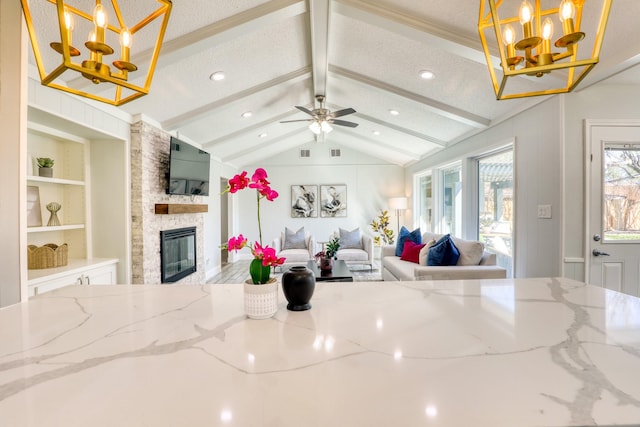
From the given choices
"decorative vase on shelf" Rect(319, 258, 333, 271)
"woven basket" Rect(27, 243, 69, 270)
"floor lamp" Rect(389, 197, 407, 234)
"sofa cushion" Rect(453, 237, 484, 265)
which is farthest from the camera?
"floor lamp" Rect(389, 197, 407, 234)

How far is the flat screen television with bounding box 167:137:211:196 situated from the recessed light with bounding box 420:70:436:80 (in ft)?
10.2

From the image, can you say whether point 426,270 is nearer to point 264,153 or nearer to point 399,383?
point 399,383

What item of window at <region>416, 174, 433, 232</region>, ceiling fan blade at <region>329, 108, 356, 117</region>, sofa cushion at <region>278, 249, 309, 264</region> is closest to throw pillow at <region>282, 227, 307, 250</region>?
sofa cushion at <region>278, 249, 309, 264</region>

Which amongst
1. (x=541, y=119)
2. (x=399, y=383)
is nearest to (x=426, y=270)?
(x=541, y=119)

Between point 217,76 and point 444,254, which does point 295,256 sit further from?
point 217,76

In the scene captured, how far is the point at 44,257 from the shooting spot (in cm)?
273

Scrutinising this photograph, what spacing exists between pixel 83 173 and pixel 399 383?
386 cm

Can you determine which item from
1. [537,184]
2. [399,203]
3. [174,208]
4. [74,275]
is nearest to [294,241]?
[399,203]

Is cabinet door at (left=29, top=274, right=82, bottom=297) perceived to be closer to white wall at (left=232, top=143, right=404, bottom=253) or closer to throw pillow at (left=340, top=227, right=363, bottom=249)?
throw pillow at (left=340, top=227, right=363, bottom=249)

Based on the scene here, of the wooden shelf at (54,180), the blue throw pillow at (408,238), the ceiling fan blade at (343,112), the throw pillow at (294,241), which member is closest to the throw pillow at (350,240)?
the throw pillow at (294,241)

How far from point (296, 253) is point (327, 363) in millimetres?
5424

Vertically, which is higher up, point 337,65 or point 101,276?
point 337,65

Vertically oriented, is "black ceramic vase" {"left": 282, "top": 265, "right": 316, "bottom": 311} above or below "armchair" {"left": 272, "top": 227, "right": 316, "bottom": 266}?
above

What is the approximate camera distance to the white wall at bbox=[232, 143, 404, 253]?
25.8 ft
